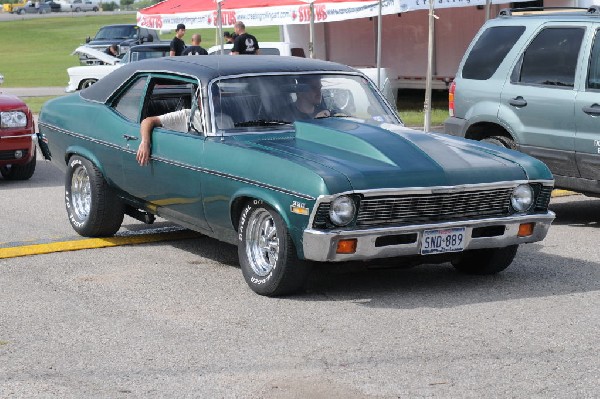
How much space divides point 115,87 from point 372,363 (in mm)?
4313

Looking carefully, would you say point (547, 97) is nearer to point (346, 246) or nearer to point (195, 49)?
point (346, 246)

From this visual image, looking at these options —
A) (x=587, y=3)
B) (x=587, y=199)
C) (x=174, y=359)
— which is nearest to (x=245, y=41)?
(x=587, y=3)

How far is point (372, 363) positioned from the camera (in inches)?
237

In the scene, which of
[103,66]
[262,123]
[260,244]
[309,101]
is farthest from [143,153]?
[103,66]

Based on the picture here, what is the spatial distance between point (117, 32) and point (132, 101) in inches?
1356

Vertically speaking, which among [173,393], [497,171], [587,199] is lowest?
[587,199]

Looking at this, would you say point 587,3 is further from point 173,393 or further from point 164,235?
point 173,393

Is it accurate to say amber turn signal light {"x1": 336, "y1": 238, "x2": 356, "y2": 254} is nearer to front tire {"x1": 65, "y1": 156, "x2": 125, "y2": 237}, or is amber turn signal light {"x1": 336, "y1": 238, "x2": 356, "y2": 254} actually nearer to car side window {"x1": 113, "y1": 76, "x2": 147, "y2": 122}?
car side window {"x1": 113, "y1": 76, "x2": 147, "y2": 122}

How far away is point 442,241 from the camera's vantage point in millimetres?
7445

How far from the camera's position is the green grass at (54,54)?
25.7 metres

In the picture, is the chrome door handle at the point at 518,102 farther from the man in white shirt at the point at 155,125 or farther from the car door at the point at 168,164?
the man in white shirt at the point at 155,125

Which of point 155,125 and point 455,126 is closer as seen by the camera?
point 155,125

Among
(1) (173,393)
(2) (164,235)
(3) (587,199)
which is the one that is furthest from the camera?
(3) (587,199)

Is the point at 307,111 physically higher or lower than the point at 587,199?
higher
